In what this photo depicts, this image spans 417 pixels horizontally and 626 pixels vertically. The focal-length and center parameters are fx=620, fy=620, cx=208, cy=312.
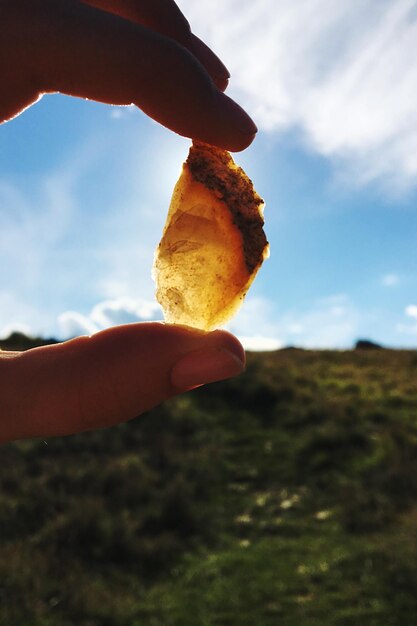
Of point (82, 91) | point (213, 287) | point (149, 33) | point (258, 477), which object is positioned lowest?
point (258, 477)

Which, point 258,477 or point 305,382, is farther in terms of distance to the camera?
point 305,382

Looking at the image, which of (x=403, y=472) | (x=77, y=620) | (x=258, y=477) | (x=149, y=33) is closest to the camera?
(x=149, y=33)

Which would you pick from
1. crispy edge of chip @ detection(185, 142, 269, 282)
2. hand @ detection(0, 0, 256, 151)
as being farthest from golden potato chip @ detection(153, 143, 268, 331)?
hand @ detection(0, 0, 256, 151)

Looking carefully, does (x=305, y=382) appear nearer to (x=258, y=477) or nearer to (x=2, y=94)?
(x=258, y=477)

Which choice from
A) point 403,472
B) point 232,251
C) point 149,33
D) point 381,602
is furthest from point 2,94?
point 403,472

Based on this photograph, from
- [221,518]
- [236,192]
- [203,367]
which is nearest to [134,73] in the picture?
[236,192]

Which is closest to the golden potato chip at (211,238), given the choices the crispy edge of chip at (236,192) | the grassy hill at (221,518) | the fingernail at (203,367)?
the crispy edge of chip at (236,192)
